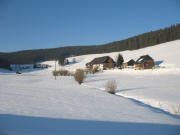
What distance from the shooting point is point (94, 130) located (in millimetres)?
3572

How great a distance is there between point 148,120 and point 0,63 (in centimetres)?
9265

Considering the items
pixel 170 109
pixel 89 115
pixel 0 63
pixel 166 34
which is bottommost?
pixel 170 109

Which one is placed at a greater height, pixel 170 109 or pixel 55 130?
pixel 55 130

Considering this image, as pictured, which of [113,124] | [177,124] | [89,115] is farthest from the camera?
[89,115]

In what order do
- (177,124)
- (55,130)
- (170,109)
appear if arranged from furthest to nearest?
(170,109) → (177,124) → (55,130)

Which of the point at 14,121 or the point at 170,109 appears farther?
the point at 170,109

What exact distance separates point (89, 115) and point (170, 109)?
4666mm

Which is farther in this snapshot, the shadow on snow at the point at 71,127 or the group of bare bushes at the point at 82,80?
the group of bare bushes at the point at 82,80

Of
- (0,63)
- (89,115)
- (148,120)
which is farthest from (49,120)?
(0,63)

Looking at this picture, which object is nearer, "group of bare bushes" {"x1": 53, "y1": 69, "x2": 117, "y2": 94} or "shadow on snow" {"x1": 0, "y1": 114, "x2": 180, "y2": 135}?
"shadow on snow" {"x1": 0, "y1": 114, "x2": 180, "y2": 135}

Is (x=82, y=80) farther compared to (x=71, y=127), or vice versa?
(x=82, y=80)

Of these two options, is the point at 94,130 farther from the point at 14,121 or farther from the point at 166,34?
the point at 166,34

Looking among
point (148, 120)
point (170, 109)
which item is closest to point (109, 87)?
point (170, 109)

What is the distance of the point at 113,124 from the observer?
4.02 m
